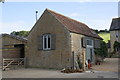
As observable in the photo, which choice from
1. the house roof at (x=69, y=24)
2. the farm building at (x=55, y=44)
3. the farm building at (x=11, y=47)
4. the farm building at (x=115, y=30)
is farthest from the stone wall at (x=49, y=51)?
the farm building at (x=115, y=30)

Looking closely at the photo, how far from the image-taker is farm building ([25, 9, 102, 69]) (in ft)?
65.9

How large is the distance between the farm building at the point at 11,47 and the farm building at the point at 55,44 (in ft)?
5.98

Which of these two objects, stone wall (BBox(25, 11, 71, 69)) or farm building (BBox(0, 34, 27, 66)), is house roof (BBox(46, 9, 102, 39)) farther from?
farm building (BBox(0, 34, 27, 66))

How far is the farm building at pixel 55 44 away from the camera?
20094 mm

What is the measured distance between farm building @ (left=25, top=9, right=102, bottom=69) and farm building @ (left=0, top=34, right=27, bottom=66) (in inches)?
71.7

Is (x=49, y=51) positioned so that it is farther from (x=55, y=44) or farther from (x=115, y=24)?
(x=115, y=24)

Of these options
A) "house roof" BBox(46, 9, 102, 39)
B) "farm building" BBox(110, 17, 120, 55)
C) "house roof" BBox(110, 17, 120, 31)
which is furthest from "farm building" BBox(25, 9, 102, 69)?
"house roof" BBox(110, 17, 120, 31)

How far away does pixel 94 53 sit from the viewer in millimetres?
25125

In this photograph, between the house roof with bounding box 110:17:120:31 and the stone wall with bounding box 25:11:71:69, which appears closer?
the stone wall with bounding box 25:11:71:69

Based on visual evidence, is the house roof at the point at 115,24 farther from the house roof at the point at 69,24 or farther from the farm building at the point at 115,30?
the house roof at the point at 69,24

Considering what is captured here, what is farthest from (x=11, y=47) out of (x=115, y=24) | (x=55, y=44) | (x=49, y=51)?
(x=115, y=24)

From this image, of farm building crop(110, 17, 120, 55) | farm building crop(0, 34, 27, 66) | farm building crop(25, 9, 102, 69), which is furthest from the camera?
farm building crop(110, 17, 120, 55)

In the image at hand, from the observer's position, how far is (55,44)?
68.8ft

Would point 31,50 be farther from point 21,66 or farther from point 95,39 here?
point 95,39
